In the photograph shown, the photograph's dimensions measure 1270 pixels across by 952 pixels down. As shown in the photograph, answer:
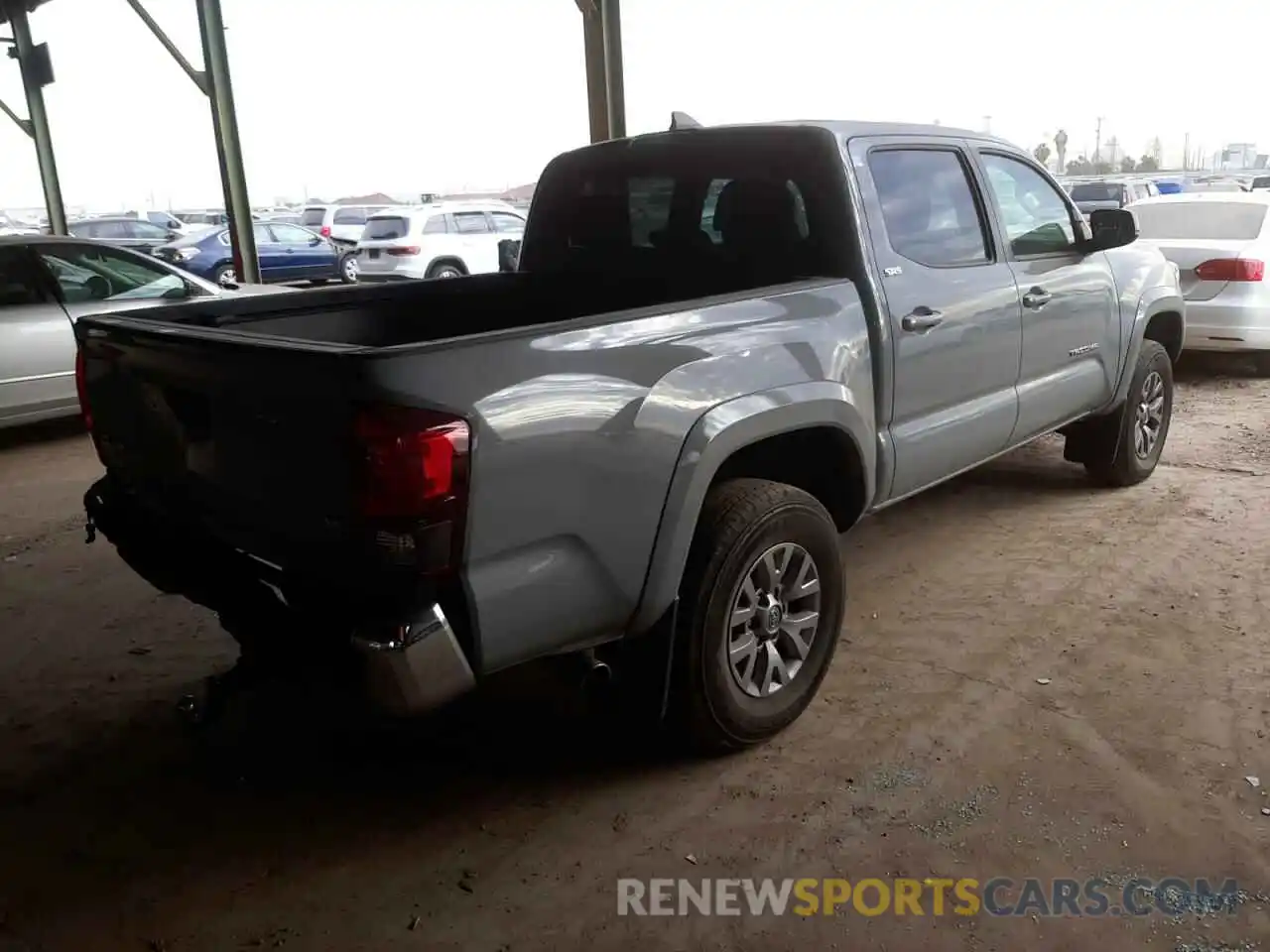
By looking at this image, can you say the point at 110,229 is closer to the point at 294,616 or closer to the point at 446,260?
the point at 446,260

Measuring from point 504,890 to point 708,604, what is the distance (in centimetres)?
90

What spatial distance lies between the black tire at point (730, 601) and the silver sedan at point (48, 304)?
15.7 feet

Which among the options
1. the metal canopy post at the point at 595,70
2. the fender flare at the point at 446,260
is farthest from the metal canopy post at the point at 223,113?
the fender flare at the point at 446,260

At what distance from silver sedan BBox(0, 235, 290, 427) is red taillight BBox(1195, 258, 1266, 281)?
6.87m

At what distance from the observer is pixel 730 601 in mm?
2857

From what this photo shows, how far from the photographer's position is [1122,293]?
4855 mm

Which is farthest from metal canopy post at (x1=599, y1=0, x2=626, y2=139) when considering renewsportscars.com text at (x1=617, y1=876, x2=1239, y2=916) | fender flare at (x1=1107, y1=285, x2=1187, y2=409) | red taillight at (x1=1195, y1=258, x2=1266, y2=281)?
renewsportscars.com text at (x1=617, y1=876, x2=1239, y2=916)

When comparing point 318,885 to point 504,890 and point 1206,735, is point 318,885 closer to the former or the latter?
point 504,890

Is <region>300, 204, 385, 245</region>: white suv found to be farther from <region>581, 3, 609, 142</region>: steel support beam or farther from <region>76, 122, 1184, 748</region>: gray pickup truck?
<region>76, 122, 1184, 748</region>: gray pickup truck

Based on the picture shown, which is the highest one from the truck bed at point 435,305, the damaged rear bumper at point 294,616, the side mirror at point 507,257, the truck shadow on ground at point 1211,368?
the side mirror at point 507,257

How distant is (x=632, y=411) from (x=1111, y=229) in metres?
3.00

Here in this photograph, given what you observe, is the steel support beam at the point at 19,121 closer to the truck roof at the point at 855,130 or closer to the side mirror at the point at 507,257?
the side mirror at the point at 507,257

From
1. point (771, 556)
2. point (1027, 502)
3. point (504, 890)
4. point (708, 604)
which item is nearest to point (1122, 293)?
point (1027, 502)

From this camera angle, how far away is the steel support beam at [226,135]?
10023 mm
